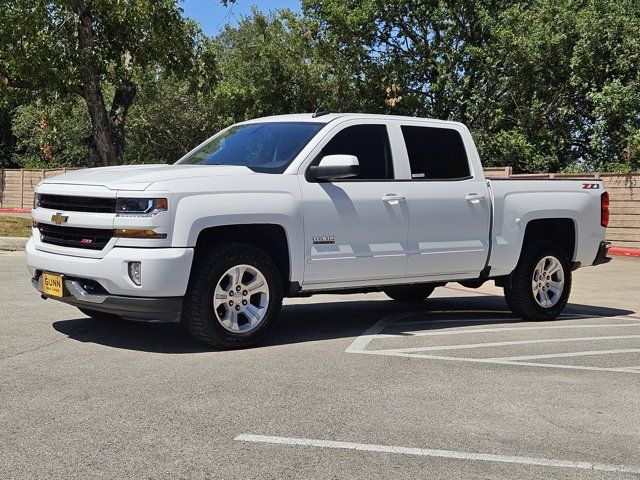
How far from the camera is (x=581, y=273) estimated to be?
15.8 metres

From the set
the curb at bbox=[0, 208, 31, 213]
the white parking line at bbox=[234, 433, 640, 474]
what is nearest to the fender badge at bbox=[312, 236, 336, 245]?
the white parking line at bbox=[234, 433, 640, 474]

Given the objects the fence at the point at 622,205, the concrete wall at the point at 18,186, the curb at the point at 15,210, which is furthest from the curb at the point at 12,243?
the concrete wall at the point at 18,186

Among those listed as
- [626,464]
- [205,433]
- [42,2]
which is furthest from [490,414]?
[42,2]

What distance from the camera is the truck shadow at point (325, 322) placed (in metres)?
7.62

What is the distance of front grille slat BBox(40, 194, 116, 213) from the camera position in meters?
6.88

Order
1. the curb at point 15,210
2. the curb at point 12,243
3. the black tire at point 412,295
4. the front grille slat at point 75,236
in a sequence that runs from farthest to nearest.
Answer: the curb at point 15,210, the curb at point 12,243, the black tire at point 412,295, the front grille slat at point 75,236

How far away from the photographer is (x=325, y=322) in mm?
9125

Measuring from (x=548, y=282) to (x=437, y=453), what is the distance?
18.1 ft

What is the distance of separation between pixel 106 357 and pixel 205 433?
226 cm

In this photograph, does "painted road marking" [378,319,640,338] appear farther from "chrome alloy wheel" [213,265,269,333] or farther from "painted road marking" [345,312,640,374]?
"chrome alloy wheel" [213,265,269,333]

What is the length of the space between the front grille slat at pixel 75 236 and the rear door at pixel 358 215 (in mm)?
1742

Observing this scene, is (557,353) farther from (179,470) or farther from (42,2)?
(42,2)

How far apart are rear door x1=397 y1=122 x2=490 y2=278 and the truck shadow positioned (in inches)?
31.5

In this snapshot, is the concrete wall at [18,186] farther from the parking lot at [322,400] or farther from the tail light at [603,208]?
the tail light at [603,208]
